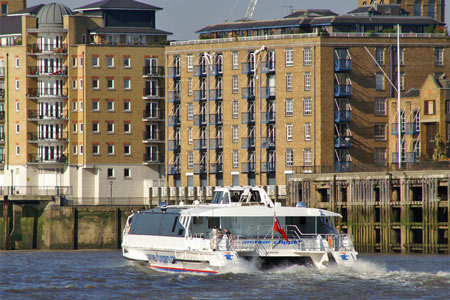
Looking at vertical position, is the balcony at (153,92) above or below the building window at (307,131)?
above

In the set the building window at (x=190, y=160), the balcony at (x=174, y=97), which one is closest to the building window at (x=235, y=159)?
the building window at (x=190, y=160)

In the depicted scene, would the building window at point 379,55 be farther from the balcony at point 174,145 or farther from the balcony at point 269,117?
the balcony at point 174,145

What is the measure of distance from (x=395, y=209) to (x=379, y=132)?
27674 millimetres

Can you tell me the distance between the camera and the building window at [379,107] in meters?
142

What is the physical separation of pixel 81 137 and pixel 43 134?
4983 mm

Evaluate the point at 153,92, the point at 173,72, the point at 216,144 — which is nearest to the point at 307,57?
the point at 216,144

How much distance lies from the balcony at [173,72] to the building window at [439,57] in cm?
2890

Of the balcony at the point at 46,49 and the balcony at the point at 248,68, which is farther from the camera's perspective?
the balcony at the point at 46,49

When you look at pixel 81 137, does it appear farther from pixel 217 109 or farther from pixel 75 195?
pixel 217 109

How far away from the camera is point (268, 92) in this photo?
144 m

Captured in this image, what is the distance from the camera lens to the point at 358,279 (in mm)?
72188

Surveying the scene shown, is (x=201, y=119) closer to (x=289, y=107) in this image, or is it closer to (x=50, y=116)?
(x=289, y=107)

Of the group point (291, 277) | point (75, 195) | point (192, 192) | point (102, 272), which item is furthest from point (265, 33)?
point (291, 277)

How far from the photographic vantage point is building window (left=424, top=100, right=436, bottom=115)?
133 meters
